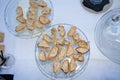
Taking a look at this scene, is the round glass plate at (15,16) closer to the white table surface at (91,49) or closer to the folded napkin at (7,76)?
the white table surface at (91,49)

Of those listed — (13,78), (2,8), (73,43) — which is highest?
(2,8)

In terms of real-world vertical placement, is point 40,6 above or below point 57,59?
above

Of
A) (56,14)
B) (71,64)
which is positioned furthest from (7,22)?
(71,64)

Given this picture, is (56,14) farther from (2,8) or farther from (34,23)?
(2,8)

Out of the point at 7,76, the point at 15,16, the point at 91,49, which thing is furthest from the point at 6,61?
the point at 91,49

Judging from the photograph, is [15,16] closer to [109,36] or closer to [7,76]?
[7,76]
